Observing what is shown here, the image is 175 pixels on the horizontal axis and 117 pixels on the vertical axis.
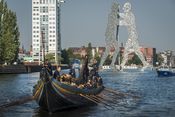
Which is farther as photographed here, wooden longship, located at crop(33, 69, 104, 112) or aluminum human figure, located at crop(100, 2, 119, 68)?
aluminum human figure, located at crop(100, 2, 119, 68)

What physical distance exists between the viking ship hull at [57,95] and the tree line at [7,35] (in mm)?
71598

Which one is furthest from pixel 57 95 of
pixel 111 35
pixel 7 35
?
pixel 111 35

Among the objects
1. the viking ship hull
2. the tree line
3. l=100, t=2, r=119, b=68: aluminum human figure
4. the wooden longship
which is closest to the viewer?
the wooden longship

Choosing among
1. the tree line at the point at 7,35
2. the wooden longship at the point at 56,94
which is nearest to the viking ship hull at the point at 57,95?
the wooden longship at the point at 56,94

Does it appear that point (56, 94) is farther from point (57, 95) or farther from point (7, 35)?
point (7, 35)

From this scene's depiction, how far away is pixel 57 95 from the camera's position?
89.7ft

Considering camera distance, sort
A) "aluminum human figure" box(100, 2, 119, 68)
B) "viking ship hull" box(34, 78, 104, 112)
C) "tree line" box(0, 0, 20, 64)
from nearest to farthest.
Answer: "viking ship hull" box(34, 78, 104, 112)
"tree line" box(0, 0, 20, 64)
"aluminum human figure" box(100, 2, 119, 68)

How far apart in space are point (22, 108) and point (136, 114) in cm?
815

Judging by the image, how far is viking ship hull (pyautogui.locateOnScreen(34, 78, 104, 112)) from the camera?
1057 inches

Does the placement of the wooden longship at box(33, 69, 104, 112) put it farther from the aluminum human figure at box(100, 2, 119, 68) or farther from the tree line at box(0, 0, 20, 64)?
the aluminum human figure at box(100, 2, 119, 68)

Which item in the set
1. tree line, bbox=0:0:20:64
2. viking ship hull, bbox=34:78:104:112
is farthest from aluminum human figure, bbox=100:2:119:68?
viking ship hull, bbox=34:78:104:112

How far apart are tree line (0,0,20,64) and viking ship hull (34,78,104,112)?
71.6 m

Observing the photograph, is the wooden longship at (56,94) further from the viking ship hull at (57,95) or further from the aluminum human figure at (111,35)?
the aluminum human figure at (111,35)

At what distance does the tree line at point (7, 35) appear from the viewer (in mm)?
99750
